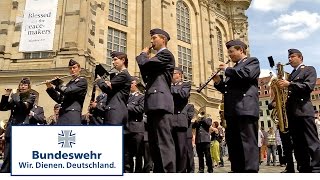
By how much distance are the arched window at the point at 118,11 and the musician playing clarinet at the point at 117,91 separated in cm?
1918

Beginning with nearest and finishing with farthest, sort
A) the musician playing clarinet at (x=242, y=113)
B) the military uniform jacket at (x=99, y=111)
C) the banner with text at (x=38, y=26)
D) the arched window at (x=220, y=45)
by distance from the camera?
the musician playing clarinet at (x=242, y=113)
the military uniform jacket at (x=99, y=111)
the banner with text at (x=38, y=26)
the arched window at (x=220, y=45)

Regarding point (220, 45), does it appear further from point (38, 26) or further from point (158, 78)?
point (158, 78)

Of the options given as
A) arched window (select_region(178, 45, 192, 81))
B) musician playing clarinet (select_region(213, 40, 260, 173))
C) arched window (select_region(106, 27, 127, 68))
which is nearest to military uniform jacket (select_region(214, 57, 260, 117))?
musician playing clarinet (select_region(213, 40, 260, 173))

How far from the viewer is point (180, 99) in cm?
645

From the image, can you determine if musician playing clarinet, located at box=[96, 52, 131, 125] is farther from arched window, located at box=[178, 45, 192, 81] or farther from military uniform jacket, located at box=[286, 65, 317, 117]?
arched window, located at box=[178, 45, 192, 81]

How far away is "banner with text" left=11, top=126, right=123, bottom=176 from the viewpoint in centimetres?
357

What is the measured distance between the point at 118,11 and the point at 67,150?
22.6m

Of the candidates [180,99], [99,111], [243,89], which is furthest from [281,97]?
[99,111]

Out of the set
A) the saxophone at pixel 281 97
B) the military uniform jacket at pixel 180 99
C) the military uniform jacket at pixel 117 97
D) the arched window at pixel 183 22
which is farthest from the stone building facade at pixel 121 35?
the military uniform jacket at pixel 117 97

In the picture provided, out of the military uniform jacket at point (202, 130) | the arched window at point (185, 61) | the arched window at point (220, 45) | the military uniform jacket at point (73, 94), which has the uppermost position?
the arched window at point (220, 45)

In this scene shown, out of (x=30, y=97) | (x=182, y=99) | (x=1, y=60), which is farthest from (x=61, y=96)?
(x=1, y=60)

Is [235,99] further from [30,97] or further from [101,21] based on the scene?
[101,21]

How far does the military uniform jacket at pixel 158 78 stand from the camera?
471 cm

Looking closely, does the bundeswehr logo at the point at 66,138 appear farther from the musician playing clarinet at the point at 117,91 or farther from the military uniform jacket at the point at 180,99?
the military uniform jacket at the point at 180,99
